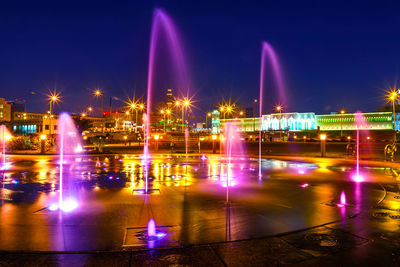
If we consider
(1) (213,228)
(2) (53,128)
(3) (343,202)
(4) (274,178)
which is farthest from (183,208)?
(2) (53,128)

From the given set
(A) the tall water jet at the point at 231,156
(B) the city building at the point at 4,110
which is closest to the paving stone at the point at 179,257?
(A) the tall water jet at the point at 231,156

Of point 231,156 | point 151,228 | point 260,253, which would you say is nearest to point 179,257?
point 260,253

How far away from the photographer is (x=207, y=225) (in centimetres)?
580

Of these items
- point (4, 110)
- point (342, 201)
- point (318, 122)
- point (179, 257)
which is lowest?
point (179, 257)

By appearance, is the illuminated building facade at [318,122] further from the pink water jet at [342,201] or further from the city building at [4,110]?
the pink water jet at [342,201]

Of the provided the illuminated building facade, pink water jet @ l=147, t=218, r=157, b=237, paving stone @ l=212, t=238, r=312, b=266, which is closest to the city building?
the illuminated building facade

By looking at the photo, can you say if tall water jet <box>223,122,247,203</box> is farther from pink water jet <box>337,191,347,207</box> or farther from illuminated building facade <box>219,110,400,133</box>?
illuminated building facade <box>219,110,400,133</box>

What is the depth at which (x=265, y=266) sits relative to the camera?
4109 millimetres

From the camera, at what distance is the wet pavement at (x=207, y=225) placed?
4.39 m

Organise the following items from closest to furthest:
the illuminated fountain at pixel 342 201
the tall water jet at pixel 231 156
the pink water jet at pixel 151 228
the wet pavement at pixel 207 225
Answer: the wet pavement at pixel 207 225 < the pink water jet at pixel 151 228 < the illuminated fountain at pixel 342 201 < the tall water jet at pixel 231 156

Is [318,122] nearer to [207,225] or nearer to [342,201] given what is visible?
[342,201]

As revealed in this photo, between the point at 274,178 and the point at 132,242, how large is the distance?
8.12 meters

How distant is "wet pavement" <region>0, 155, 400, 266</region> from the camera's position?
4.39 m

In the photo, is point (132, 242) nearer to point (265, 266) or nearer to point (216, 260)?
point (216, 260)
